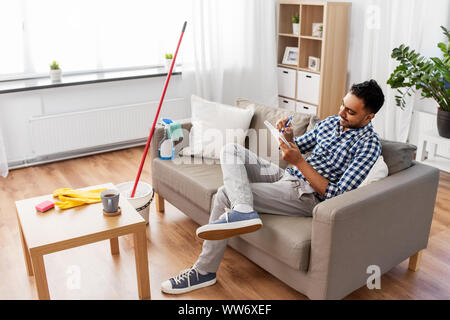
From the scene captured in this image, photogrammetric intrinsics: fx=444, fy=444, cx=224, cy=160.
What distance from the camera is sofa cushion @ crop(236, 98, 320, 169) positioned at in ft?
8.05

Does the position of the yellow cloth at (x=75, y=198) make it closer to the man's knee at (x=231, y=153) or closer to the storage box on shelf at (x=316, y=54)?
the man's knee at (x=231, y=153)

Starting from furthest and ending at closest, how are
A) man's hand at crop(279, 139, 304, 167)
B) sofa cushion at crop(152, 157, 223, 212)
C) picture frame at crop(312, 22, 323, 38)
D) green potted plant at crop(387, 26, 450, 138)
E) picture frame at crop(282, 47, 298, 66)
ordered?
1. picture frame at crop(282, 47, 298, 66)
2. picture frame at crop(312, 22, 323, 38)
3. green potted plant at crop(387, 26, 450, 138)
4. sofa cushion at crop(152, 157, 223, 212)
5. man's hand at crop(279, 139, 304, 167)

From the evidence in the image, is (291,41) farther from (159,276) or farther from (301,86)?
(159,276)

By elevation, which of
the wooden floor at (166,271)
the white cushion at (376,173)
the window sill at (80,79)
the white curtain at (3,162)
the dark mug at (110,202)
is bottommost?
the wooden floor at (166,271)

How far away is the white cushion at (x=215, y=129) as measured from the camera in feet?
8.90

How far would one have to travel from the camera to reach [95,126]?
3951mm

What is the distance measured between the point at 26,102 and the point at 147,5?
139 cm

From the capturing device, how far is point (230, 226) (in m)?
1.92

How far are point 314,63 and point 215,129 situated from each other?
6.63 feet

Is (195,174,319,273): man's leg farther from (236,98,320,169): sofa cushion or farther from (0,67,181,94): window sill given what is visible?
(0,67,181,94): window sill

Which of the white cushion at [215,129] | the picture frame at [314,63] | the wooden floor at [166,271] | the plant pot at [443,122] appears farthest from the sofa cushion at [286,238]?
the picture frame at [314,63]

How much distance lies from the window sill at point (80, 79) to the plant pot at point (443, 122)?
233cm

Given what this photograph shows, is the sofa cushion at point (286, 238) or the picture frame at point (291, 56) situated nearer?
the sofa cushion at point (286, 238)

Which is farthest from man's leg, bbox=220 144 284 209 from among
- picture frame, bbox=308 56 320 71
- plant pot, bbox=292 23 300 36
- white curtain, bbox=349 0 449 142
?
plant pot, bbox=292 23 300 36
